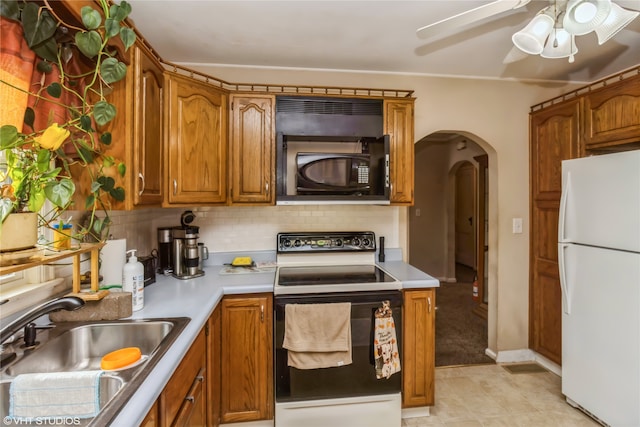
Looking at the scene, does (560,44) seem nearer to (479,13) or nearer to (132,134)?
(479,13)

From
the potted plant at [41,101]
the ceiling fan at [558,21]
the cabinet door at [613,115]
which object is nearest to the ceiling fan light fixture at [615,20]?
the ceiling fan at [558,21]

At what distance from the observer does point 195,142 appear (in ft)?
6.36

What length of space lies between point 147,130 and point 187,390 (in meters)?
1.22

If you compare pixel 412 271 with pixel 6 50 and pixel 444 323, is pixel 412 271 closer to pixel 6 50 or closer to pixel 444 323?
pixel 444 323

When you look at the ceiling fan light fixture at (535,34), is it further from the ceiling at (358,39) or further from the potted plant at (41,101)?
the potted plant at (41,101)

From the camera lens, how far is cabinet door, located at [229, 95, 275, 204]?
2139 millimetres

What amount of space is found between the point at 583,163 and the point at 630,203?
0.40m

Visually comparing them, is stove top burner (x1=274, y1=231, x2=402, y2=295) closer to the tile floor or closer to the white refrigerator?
the tile floor

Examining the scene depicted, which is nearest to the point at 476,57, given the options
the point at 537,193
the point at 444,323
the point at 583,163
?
the point at 583,163

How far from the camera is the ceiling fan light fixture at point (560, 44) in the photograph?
4.80 feet

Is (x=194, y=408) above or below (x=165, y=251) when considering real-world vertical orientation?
below

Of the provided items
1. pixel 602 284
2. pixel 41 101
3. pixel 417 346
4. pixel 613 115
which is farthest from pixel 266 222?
pixel 613 115

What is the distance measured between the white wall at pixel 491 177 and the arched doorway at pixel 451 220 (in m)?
1.12

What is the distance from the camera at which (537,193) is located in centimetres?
266
